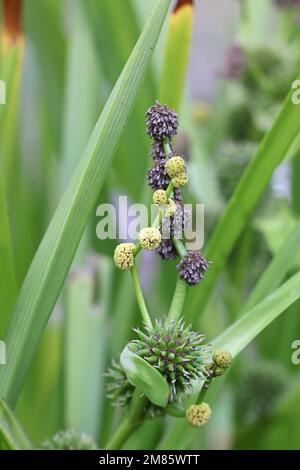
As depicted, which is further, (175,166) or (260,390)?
(260,390)

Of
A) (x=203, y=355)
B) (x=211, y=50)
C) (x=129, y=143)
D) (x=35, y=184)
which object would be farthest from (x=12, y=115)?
(x=211, y=50)

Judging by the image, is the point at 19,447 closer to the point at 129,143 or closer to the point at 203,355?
the point at 203,355

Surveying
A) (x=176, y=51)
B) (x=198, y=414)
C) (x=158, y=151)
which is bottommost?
(x=198, y=414)

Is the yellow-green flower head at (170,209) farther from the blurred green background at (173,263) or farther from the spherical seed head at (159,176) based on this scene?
the blurred green background at (173,263)

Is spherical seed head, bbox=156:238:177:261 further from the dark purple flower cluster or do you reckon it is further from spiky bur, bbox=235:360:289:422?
spiky bur, bbox=235:360:289:422

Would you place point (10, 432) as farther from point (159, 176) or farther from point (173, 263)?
point (173, 263)

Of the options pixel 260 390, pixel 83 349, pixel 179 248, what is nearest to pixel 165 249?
pixel 179 248

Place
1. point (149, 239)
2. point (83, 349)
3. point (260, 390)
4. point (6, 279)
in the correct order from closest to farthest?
point (149, 239)
point (6, 279)
point (83, 349)
point (260, 390)
